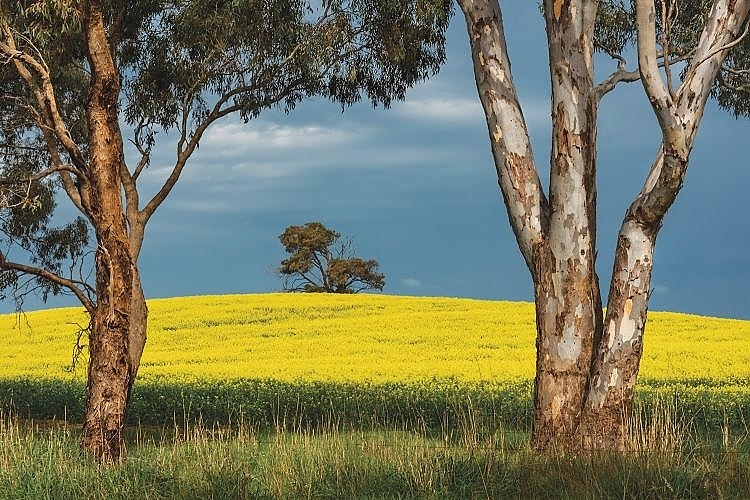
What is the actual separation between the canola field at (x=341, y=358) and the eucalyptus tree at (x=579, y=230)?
1137mm

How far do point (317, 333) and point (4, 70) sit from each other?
11587 mm

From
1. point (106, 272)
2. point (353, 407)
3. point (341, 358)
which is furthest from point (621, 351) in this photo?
point (341, 358)

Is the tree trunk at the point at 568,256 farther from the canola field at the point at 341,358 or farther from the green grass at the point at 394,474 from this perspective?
the canola field at the point at 341,358

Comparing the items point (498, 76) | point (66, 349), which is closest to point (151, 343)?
point (66, 349)

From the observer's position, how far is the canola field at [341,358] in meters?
15.5

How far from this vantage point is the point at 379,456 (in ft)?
28.8

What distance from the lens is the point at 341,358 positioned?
67.7 ft

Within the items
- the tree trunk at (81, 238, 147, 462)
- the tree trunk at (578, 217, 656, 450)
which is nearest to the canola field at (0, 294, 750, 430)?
the tree trunk at (578, 217, 656, 450)

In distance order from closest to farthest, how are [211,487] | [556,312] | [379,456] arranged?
[211,487]
[379,456]
[556,312]

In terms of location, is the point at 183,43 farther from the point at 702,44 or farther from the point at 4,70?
the point at 702,44

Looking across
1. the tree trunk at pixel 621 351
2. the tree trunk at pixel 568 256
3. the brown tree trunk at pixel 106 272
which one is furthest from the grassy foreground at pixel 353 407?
the tree trunk at pixel 568 256

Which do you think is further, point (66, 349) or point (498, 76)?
point (66, 349)

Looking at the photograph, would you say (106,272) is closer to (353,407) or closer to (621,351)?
(353,407)

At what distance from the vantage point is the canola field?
15.5 meters
